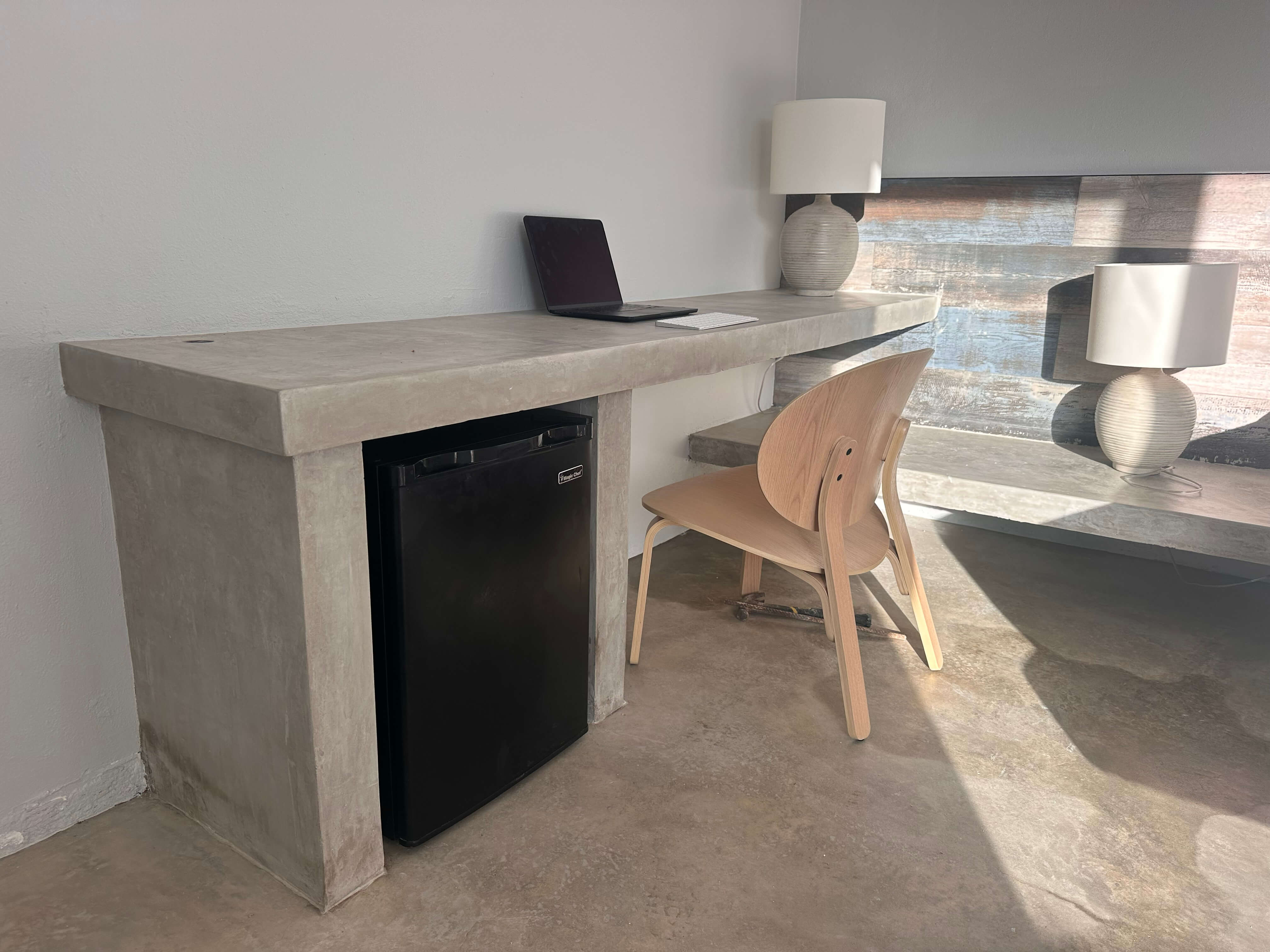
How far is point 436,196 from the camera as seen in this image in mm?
1970

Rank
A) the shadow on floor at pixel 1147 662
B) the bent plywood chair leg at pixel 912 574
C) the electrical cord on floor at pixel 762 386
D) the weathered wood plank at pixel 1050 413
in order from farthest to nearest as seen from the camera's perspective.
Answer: the electrical cord on floor at pixel 762 386, the weathered wood plank at pixel 1050 413, the bent plywood chair leg at pixel 912 574, the shadow on floor at pixel 1147 662

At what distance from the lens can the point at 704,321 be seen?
2037 millimetres

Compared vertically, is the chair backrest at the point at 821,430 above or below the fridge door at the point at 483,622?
above

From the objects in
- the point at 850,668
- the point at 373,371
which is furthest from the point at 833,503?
the point at 373,371

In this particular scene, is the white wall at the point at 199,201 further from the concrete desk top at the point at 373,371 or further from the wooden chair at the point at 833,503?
the wooden chair at the point at 833,503

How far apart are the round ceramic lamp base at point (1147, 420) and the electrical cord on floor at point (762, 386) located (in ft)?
4.19

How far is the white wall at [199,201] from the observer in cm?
137

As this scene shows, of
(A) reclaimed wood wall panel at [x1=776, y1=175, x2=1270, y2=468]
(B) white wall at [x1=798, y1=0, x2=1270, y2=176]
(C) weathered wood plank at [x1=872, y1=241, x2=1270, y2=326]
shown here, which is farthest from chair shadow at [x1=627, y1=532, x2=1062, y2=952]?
(B) white wall at [x1=798, y1=0, x2=1270, y2=176]

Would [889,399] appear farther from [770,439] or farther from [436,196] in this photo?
[436,196]

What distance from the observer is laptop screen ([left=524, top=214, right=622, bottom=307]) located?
2.18m

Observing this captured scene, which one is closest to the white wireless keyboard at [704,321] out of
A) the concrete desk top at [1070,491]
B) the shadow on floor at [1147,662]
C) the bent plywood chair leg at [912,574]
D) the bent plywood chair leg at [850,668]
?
the concrete desk top at [1070,491]

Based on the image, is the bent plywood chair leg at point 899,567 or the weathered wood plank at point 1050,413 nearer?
the bent plywood chair leg at point 899,567

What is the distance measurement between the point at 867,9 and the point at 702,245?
3.56 feet

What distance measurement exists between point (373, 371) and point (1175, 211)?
2547 mm
